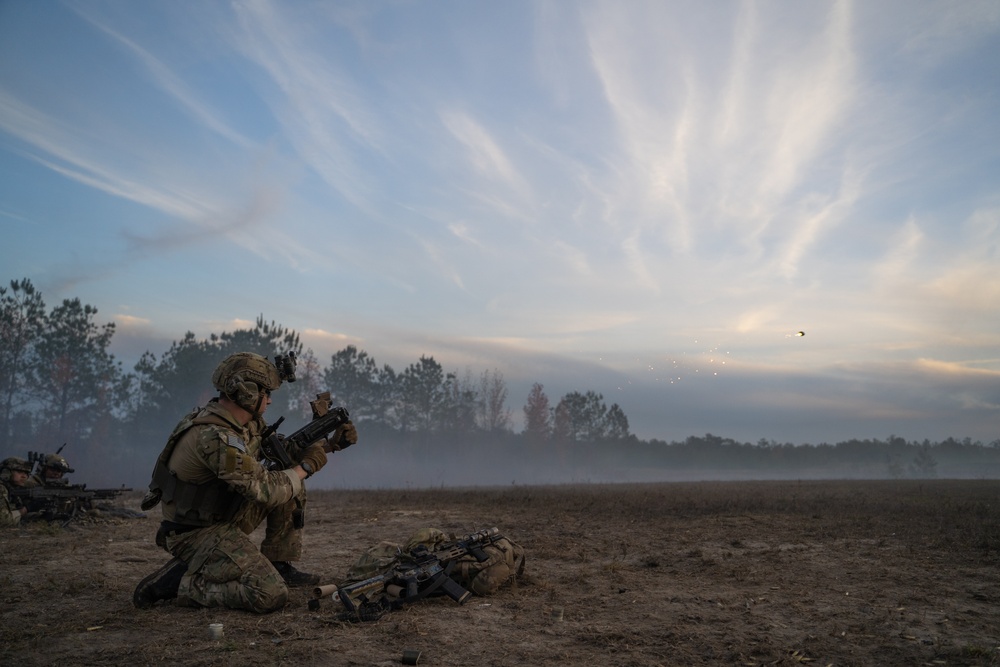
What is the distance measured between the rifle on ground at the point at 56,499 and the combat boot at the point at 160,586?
28.9 ft

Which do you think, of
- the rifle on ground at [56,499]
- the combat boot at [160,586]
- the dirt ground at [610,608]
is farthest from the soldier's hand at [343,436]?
the rifle on ground at [56,499]

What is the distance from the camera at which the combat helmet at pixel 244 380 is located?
6.96 metres

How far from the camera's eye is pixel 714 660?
507cm

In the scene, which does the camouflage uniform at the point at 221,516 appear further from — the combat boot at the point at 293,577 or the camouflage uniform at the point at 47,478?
the camouflage uniform at the point at 47,478

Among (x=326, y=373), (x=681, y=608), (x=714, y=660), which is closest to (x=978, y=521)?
(x=681, y=608)

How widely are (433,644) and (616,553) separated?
5.13m

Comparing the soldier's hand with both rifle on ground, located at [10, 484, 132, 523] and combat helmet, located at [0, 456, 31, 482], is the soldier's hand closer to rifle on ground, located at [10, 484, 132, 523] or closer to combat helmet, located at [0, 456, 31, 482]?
rifle on ground, located at [10, 484, 132, 523]

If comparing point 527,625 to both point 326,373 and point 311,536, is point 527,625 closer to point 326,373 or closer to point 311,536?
point 311,536

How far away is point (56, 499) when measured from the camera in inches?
557

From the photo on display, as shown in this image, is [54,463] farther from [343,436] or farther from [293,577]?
[343,436]

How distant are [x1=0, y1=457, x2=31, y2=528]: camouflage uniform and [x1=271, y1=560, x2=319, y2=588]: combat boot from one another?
935 cm

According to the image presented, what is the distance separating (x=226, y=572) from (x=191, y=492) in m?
0.92

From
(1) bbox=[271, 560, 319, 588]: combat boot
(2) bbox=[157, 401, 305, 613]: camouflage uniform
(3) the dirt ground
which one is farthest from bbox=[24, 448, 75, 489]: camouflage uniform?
(2) bbox=[157, 401, 305, 613]: camouflage uniform

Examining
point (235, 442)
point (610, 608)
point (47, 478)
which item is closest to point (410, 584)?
point (610, 608)
